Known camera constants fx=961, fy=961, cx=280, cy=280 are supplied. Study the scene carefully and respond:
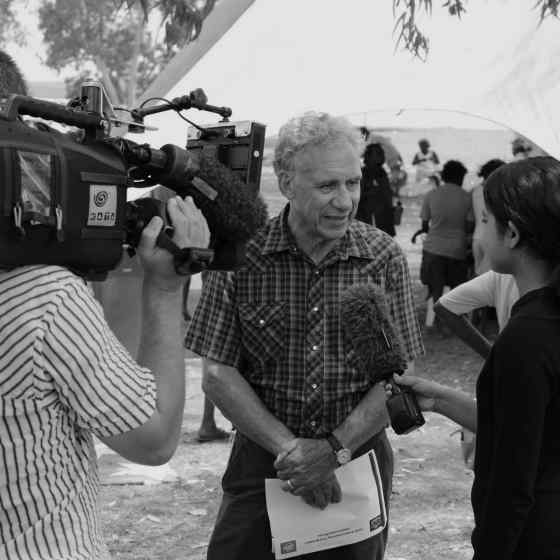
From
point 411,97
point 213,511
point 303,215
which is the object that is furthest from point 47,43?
point 303,215

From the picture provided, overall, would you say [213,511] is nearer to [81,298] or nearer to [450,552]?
[450,552]

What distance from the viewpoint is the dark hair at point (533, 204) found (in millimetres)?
2383

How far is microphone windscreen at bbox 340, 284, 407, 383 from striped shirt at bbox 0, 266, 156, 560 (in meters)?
0.94

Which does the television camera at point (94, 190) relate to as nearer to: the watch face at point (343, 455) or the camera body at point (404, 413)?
the camera body at point (404, 413)

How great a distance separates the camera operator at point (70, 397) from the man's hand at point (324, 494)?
112 cm

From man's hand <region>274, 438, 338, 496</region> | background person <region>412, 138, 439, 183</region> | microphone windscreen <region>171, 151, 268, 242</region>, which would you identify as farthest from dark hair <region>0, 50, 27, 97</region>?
background person <region>412, 138, 439, 183</region>

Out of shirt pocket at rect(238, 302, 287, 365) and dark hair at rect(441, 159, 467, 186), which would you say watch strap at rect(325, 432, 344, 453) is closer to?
shirt pocket at rect(238, 302, 287, 365)

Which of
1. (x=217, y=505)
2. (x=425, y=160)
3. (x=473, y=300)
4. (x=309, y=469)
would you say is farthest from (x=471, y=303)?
(x=425, y=160)

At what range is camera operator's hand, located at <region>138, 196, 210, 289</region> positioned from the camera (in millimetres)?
1823

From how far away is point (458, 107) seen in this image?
712 cm

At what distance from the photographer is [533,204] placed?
7.86 feet

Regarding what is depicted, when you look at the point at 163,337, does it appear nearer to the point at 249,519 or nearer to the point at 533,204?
the point at 533,204

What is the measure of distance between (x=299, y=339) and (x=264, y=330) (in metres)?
0.11

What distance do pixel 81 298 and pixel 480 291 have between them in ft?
8.41
